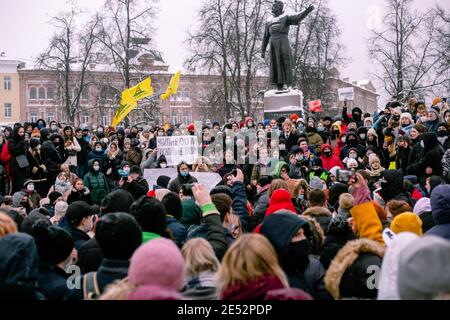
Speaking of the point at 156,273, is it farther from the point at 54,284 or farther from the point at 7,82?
the point at 7,82

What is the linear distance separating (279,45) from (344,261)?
1416cm

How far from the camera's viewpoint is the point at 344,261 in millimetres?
3428

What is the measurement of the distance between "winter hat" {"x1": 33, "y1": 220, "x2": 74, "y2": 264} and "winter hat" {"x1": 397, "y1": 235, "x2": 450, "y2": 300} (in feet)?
7.90

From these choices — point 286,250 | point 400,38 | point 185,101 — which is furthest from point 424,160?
point 185,101

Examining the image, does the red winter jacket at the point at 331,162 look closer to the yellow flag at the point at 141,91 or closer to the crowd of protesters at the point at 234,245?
the crowd of protesters at the point at 234,245

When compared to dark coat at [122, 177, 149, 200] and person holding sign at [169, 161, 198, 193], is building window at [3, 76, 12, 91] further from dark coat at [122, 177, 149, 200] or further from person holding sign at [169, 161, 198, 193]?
person holding sign at [169, 161, 198, 193]

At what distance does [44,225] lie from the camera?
3.93 meters

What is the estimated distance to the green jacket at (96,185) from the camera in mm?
10473

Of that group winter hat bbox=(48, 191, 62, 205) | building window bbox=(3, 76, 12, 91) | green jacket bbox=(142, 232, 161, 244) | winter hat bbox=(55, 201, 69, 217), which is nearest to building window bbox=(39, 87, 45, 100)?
building window bbox=(3, 76, 12, 91)

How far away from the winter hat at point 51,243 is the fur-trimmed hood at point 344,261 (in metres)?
1.84

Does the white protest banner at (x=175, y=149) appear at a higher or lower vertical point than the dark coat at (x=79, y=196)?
higher

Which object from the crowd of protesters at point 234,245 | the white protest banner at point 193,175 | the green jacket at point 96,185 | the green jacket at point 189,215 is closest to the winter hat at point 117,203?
the crowd of protesters at point 234,245
